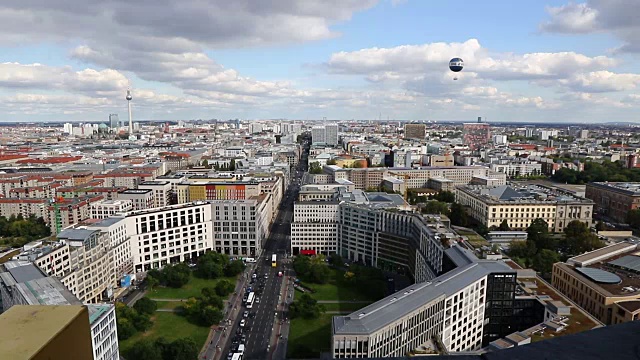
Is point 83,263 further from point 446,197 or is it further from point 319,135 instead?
point 319,135

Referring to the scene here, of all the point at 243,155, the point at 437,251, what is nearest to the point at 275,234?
the point at 437,251

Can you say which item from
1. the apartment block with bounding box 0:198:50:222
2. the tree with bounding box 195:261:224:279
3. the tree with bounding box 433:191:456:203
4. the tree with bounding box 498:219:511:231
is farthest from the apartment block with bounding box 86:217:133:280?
the tree with bounding box 433:191:456:203

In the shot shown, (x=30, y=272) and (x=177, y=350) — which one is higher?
(x=30, y=272)

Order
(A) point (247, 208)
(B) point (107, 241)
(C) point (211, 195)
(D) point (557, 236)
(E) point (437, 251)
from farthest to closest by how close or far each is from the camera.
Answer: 1. (C) point (211, 195)
2. (D) point (557, 236)
3. (A) point (247, 208)
4. (B) point (107, 241)
5. (E) point (437, 251)

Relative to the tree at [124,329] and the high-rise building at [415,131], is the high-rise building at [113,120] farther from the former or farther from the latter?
the tree at [124,329]

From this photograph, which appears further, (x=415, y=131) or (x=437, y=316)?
(x=415, y=131)

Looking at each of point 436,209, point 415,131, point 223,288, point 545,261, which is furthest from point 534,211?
point 415,131

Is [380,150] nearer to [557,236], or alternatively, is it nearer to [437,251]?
[557,236]
